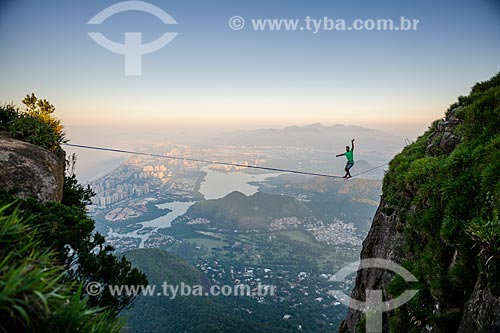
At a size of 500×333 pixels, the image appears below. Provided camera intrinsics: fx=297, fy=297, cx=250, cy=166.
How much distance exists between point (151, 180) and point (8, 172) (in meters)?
114

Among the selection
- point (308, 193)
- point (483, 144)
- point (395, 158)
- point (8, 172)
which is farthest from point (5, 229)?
point (308, 193)

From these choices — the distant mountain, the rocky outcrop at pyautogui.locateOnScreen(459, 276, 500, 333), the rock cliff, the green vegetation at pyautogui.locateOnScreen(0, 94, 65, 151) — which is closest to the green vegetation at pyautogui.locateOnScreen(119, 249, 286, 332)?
the green vegetation at pyautogui.locateOnScreen(0, 94, 65, 151)

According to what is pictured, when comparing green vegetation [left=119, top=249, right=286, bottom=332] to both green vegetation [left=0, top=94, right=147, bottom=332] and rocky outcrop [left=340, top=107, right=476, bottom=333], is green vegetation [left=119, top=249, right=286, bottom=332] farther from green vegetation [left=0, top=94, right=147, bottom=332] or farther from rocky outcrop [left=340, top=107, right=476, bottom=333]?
rocky outcrop [left=340, top=107, right=476, bottom=333]

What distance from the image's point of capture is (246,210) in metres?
94.2

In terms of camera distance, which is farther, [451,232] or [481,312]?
[451,232]

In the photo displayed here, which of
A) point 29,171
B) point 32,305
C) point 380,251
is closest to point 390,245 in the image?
point 380,251

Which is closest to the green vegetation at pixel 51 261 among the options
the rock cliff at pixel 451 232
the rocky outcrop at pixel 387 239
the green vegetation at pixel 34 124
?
the green vegetation at pixel 34 124

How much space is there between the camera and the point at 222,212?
3720 inches

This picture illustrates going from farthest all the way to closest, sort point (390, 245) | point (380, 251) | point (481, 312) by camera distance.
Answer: point (380, 251) < point (390, 245) < point (481, 312)

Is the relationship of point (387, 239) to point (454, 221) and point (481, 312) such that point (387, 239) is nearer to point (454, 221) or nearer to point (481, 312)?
point (454, 221)

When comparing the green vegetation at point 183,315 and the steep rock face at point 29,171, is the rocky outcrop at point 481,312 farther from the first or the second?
the green vegetation at point 183,315

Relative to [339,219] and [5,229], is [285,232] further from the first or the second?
[5,229]

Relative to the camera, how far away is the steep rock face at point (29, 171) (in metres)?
6.05

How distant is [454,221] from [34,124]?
34.4 feet
